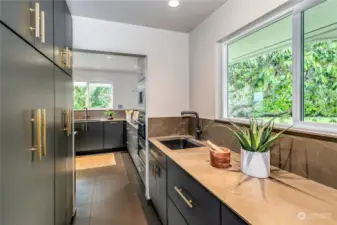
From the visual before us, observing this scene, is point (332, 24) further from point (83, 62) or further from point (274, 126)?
point (83, 62)

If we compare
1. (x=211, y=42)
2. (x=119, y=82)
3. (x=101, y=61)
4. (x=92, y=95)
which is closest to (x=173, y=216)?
(x=211, y=42)

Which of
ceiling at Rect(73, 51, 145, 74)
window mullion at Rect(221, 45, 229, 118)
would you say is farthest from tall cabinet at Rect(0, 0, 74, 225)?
ceiling at Rect(73, 51, 145, 74)

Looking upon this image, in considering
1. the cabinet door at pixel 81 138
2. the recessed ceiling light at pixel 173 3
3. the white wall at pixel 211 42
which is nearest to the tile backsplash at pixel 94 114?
the cabinet door at pixel 81 138

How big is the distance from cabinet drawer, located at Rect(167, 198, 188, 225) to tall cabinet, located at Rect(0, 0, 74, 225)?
0.90m

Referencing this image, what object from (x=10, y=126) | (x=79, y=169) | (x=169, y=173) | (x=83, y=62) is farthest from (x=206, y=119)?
(x=83, y=62)

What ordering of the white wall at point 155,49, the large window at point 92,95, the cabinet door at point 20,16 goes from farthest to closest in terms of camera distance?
1. the large window at point 92,95
2. the white wall at point 155,49
3. the cabinet door at point 20,16

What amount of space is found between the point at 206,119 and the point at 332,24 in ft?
4.71

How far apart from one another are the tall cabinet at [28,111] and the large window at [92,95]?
14.5 ft

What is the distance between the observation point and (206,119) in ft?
7.64

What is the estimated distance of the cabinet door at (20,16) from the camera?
69cm

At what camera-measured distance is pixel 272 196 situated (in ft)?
3.13

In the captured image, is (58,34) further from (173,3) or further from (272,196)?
(272,196)

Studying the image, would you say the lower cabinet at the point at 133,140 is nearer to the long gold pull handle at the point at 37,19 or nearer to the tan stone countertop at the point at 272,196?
the tan stone countertop at the point at 272,196

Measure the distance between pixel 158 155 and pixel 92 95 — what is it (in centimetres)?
434
